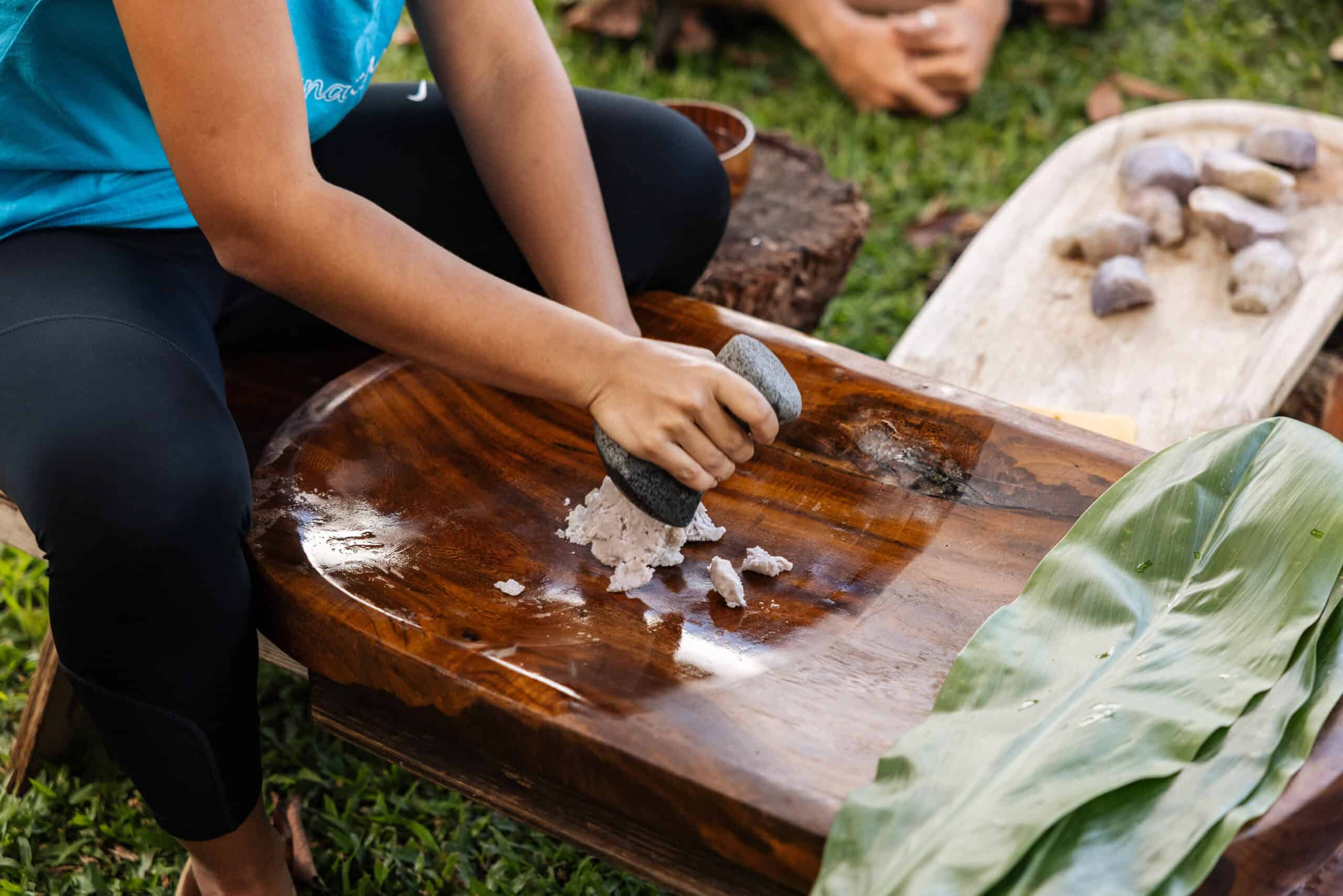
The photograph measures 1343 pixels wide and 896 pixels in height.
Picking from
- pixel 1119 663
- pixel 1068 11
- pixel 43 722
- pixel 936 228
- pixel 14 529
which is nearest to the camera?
pixel 1119 663

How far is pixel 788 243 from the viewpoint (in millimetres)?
2027

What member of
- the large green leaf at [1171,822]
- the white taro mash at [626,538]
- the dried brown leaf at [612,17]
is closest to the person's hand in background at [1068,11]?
the dried brown leaf at [612,17]

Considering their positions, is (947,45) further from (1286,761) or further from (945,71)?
(1286,761)

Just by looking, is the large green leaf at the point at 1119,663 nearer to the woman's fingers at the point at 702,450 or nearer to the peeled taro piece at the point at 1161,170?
the woman's fingers at the point at 702,450

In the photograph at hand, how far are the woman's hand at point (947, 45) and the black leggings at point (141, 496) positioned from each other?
2.33 meters

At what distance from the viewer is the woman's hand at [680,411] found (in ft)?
3.34

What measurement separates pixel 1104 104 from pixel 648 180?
2164 millimetres

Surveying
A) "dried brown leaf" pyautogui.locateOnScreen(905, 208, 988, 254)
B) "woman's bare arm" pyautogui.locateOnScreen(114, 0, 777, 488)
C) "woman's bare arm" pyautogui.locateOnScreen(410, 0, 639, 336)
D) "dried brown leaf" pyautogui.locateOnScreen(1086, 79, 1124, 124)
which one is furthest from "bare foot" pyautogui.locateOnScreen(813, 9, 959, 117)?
"woman's bare arm" pyautogui.locateOnScreen(114, 0, 777, 488)

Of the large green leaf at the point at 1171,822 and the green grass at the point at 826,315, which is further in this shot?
the green grass at the point at 826,315

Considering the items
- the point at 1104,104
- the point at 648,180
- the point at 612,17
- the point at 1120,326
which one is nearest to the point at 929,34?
the point at 1104,104

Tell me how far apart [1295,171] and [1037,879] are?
184 centimetres

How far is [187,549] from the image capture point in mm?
989

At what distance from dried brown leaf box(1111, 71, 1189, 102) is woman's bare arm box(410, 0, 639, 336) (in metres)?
2.37

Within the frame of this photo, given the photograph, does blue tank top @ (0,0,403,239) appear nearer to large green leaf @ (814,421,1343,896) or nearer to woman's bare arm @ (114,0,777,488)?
woman's bare arm @ (114,0,777,488)
